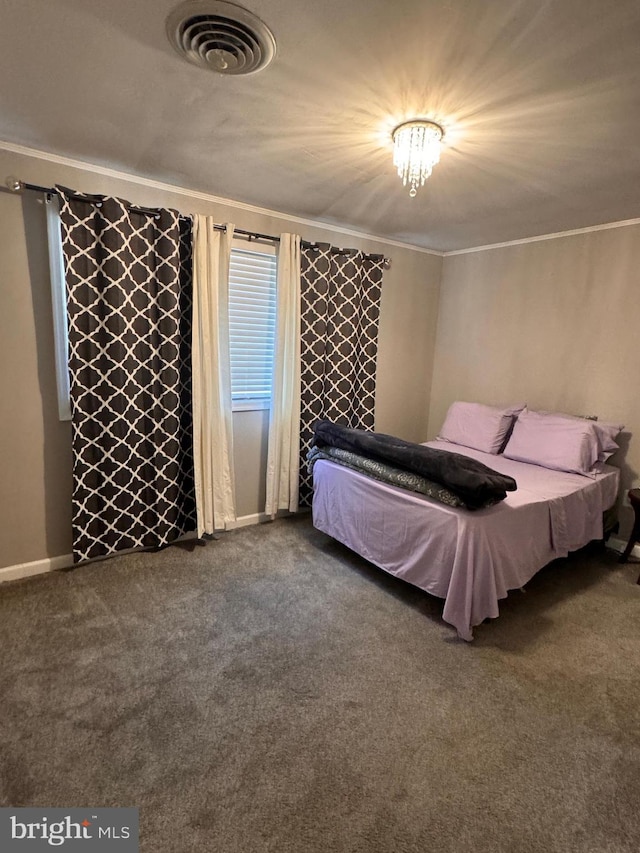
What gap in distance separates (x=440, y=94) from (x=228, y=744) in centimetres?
254

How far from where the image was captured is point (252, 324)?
3242 millimetres

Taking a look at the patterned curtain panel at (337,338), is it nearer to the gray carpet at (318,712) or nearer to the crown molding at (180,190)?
the crown molding at (180,190)

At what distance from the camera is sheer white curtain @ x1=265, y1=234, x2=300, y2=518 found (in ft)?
10.5

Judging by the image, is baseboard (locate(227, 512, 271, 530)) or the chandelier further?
baseboard (locate(227, 512, 271, 530))

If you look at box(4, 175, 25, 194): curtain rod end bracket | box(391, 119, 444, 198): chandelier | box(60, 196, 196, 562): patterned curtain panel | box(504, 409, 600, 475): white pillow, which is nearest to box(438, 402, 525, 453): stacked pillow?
box(504, 409, 600, 475): white pillow

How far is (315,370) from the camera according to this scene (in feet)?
11.4

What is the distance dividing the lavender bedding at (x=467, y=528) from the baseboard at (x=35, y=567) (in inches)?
64.8

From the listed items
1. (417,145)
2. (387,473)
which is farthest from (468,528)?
(417,145)

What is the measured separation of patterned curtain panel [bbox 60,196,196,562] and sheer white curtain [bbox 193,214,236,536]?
10 centimetres

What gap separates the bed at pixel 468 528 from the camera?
6.92ft

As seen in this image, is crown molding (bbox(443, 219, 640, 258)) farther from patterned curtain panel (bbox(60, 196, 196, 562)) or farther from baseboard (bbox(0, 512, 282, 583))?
baseboard (bbox(0, 512, 282, 583))

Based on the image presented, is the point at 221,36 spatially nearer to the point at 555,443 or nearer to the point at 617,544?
the point at 555,443

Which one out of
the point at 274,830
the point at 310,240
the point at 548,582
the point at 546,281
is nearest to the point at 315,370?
the point at 310,240

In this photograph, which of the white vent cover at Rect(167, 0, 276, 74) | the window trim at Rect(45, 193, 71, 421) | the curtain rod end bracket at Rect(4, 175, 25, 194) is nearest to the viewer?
the white vent cover at Rect(167, 0, 276, 74)
